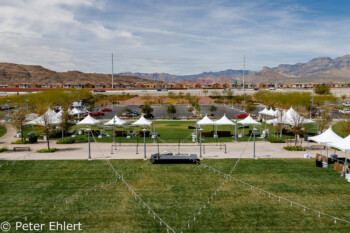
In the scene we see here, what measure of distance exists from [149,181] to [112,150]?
9.48 m

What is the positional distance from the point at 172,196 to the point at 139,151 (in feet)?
36.2

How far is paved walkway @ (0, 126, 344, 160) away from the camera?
77.2 ft

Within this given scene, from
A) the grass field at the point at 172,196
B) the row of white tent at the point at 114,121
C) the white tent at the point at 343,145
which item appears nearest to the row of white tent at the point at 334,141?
the white tent at the point at 343,145

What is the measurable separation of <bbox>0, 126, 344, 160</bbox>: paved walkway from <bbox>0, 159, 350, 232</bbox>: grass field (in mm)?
2181

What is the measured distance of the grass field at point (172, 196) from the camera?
40.4 feet

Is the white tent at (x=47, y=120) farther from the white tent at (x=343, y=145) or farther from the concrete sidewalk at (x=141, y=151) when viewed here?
the white tent at (x=343, y=145)

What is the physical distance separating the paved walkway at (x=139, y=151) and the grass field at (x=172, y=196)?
85.9 inches

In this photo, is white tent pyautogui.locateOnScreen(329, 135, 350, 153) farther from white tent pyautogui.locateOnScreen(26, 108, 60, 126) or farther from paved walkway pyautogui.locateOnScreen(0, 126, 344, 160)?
white tent pyautogui.locateOnScreen(26, 108, 60, 126)

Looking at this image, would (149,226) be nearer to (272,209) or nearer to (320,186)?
(272,209)

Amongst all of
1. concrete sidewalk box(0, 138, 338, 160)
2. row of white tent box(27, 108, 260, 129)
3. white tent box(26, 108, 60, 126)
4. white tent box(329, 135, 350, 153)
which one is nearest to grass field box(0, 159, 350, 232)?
white tent box(329, 135, 350, 153)

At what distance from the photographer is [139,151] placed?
2555 centimetres

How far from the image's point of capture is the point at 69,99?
6888 cm

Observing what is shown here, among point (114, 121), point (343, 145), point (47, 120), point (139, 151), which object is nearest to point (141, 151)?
point (139, 151)

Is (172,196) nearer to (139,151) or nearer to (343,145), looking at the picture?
(139,151)
